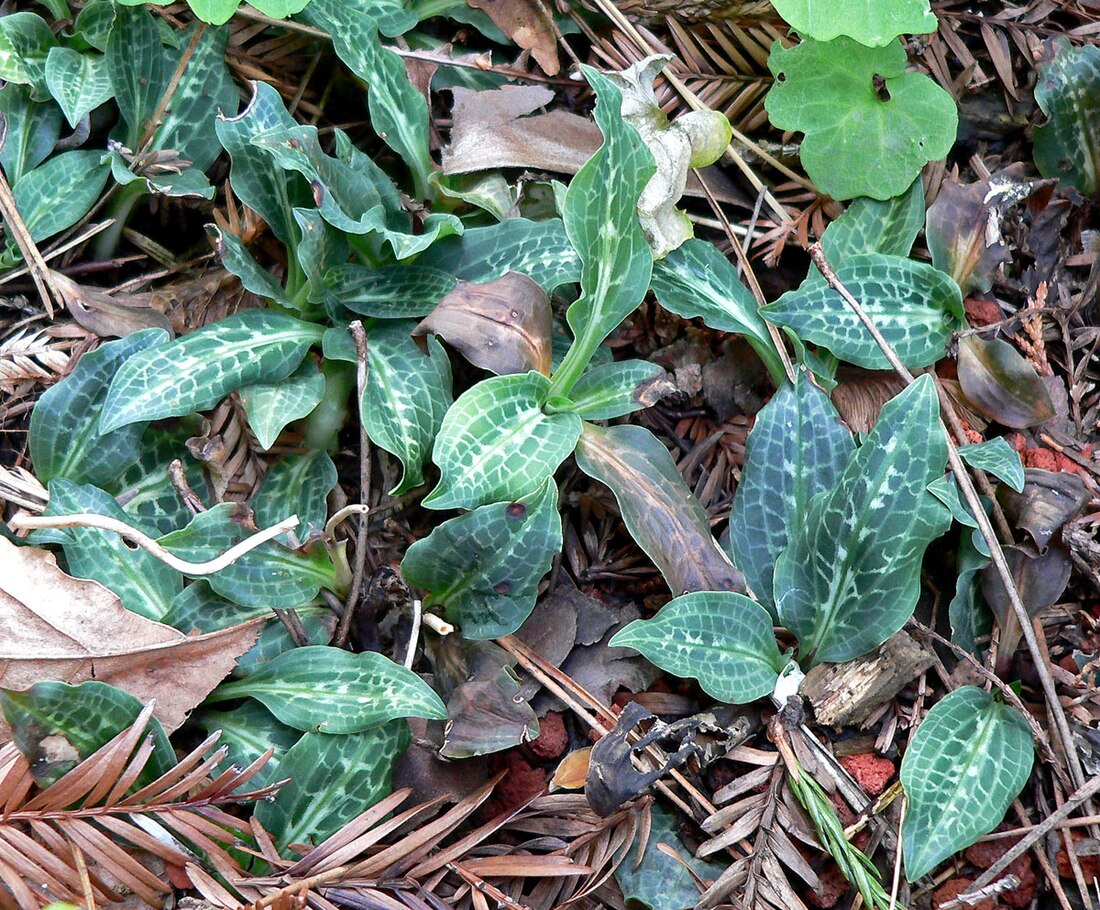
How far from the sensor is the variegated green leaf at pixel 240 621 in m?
1.63

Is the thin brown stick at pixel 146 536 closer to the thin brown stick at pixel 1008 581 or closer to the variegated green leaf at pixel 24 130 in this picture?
the variegated green leaf at pixel 24 130

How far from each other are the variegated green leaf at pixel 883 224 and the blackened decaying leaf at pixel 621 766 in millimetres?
1075

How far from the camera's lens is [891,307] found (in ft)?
6.21

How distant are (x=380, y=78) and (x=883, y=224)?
1091 millimetres

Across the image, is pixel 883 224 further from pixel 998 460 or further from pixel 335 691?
pixel 335 691

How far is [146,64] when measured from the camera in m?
1.90

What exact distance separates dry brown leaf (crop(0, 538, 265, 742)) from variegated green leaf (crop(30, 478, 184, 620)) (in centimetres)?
7

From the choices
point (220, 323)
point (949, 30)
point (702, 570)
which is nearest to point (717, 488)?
point (702, 570)

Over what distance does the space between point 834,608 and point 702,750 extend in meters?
0.35

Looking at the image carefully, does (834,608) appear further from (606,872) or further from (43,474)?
(43,474)

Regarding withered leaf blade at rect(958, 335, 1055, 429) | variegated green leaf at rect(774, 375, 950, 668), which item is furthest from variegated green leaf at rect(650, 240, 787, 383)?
withered leaf blade at rect(958, 335, 1055, 429)

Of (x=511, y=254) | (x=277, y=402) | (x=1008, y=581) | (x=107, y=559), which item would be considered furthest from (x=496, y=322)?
(x=1008, y=581)

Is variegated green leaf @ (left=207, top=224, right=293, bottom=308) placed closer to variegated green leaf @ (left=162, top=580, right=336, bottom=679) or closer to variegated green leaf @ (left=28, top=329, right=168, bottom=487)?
variegated green leaf @ (left=28, top=329, right=168, bottom=487)

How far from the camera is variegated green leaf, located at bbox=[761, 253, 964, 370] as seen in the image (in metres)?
1.83
